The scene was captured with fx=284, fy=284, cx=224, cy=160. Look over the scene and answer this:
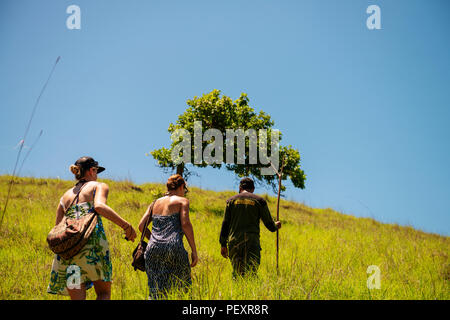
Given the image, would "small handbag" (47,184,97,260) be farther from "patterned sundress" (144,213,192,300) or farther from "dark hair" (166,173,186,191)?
"dark hair" (166,173,186,191)

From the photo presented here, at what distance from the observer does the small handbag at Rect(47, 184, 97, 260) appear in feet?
11.5

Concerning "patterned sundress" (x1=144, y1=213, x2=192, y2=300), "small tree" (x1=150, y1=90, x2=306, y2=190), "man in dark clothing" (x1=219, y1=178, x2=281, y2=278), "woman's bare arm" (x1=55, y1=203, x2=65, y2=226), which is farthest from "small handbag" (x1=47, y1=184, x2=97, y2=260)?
"small tree" (x1=150, y1=90, x2=306, y2=190)

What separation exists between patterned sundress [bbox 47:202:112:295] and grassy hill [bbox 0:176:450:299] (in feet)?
2.42

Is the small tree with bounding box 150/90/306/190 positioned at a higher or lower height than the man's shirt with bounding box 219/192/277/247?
higher

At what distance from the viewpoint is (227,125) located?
64.0ft

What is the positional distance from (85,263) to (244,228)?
9.41 feet

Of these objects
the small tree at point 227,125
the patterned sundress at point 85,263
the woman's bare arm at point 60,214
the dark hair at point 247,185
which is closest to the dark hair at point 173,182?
the patterned sundress at point 85,263

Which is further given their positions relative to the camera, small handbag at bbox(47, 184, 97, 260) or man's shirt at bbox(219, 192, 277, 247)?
man's shirt at bbox(219, 192, 277, 247)

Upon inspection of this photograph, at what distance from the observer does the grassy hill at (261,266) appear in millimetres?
4207

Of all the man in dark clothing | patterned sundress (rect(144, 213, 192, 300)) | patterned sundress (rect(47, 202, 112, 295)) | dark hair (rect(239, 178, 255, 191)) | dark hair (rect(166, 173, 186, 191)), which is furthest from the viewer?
dark hair (rect(239, 178, 255, 191))

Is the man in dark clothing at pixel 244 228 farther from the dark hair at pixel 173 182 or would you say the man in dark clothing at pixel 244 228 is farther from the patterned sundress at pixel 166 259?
the dark hair at pixel 173 182
